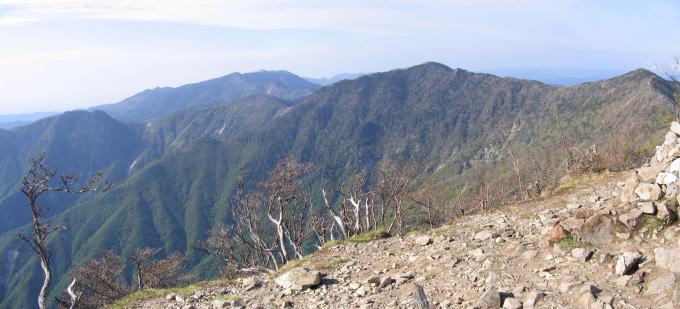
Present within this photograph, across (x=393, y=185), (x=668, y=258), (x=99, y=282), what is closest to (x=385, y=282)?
(x=668, y=258)

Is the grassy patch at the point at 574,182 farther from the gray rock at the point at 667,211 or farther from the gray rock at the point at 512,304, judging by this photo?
the gray rock at the point at 512,304

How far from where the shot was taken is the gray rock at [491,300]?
1038 centimetres

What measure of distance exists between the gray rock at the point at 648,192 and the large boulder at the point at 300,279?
9.09 metres

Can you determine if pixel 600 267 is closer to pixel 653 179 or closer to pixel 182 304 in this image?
pixel 653 179

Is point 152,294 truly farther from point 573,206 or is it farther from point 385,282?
point 573,206

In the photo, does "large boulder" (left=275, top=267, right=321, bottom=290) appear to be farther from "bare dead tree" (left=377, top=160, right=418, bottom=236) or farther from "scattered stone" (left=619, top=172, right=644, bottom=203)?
"bare dead tree" (left=377, top=160, right=418, bottom=236)

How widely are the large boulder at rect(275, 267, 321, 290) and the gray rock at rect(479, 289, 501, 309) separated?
553 cm

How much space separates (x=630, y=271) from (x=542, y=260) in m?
2.18

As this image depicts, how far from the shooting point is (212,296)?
53.0ft

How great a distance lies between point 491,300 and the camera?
10422mm

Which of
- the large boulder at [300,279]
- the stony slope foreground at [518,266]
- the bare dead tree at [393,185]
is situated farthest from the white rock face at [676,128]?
the bare dead tree at [393,185]

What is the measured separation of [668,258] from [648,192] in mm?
2806

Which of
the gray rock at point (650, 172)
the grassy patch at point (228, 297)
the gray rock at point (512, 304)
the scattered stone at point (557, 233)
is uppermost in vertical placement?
the gray rock at point (650, 172)

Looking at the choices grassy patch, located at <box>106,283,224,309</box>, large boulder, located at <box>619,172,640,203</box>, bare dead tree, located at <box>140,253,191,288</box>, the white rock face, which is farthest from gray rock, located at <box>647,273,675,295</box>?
bare dead tree, located at <box>140,253,191,288</box>
